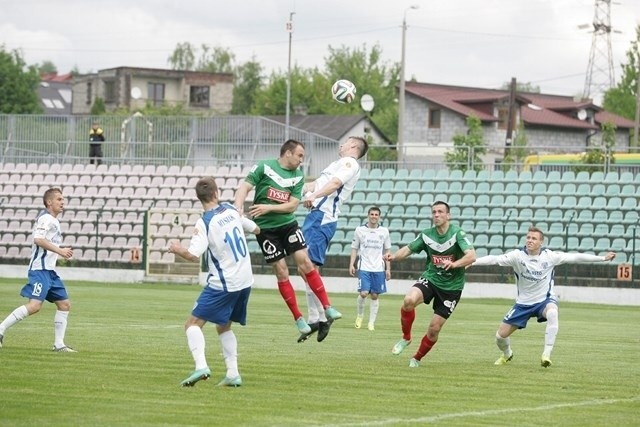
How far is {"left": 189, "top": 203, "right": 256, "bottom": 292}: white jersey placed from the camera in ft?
38.8

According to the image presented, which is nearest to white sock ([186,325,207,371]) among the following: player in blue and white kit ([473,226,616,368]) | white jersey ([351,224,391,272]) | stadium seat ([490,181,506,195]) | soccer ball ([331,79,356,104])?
player in blue and white kit ([473,226,616,368])

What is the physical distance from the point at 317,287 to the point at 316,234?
1.29 meters

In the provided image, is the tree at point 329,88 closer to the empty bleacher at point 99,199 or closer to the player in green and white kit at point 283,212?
the empty bleacher at point 99,199

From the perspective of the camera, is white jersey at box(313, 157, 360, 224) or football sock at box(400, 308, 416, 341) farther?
white jersey at box(313, 157, 360, 224)

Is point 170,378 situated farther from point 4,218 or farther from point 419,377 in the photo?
point 4,218

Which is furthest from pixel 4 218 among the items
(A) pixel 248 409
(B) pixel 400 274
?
(A) pixel 248 409

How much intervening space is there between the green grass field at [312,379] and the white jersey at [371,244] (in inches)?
98.6

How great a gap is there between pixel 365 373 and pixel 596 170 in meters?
30.5

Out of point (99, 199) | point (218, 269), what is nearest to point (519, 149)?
point (99, 199)

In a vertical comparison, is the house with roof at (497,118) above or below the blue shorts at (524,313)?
above

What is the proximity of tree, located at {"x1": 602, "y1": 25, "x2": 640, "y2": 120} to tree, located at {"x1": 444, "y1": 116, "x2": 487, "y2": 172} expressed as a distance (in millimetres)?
18840

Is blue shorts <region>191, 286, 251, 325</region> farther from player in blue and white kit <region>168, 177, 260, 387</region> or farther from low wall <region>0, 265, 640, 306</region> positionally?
low wall <region>0, 265, 640, 306</region>

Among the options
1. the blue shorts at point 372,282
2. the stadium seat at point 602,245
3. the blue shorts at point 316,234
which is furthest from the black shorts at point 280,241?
the stadium seat at point 602,245

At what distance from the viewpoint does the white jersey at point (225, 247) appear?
11820 millimetres
